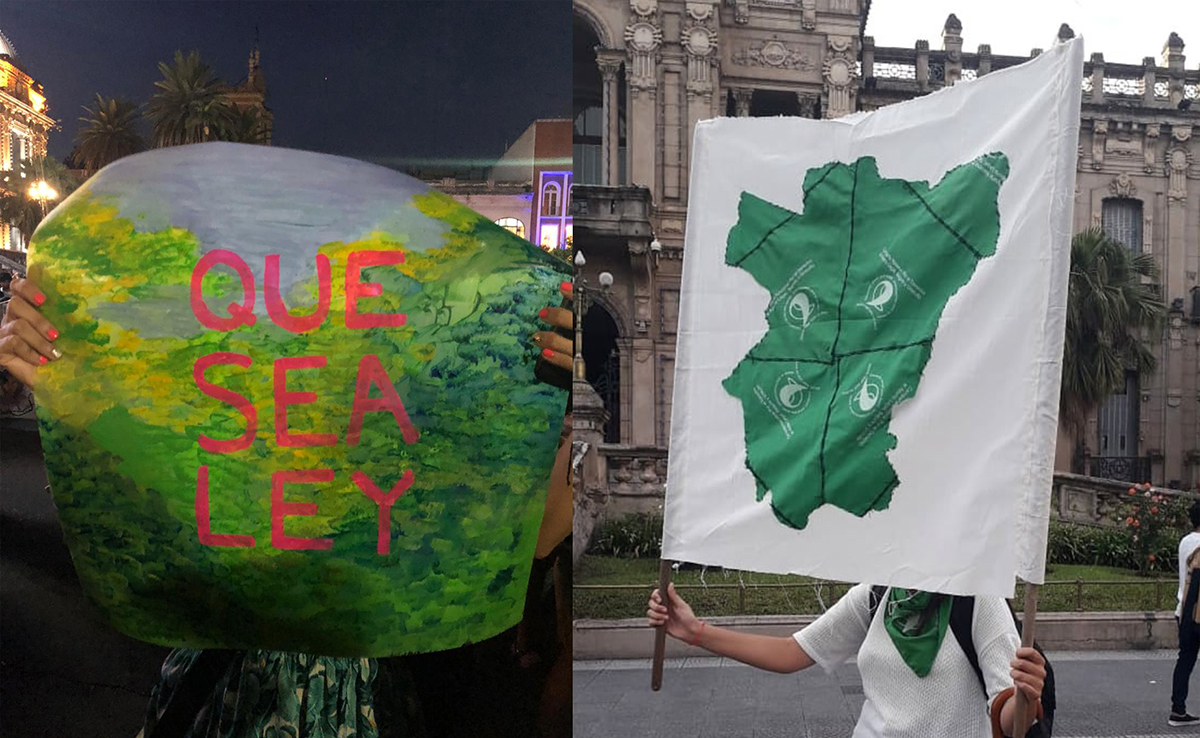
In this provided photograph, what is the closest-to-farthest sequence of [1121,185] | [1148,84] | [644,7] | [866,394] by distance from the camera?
1. [866,394]
2. [644,7]
3. [1148,84]
4. [1121,185]

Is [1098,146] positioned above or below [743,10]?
below

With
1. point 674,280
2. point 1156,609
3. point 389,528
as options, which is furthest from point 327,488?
point 1156,609

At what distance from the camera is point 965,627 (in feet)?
8.56

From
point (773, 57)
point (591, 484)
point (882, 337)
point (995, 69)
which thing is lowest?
point (591, 484)

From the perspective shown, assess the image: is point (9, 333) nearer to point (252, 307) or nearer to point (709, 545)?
point (252, 307)

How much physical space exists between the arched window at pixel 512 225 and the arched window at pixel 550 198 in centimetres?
9

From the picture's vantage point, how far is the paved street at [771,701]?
6520 mm

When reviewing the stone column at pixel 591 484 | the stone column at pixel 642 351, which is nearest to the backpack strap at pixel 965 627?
the stone column at pixel 591 484

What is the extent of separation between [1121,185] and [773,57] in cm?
445

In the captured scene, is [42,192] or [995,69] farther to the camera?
[995,69]

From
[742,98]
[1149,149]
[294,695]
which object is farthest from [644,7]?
[294,695]

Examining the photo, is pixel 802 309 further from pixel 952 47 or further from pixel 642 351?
pixel 952 47

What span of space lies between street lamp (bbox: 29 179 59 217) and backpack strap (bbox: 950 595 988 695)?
101 inches

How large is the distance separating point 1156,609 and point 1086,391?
2.94 metres
